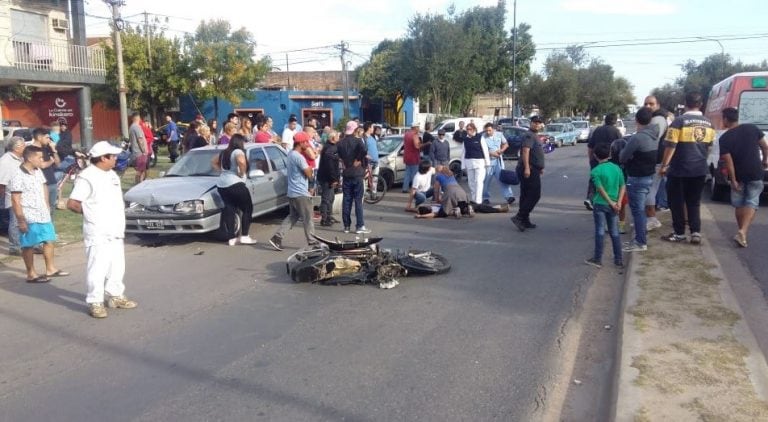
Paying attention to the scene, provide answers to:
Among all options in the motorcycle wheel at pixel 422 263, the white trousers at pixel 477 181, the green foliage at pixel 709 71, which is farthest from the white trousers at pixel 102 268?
the green foliage at pixel 709 71

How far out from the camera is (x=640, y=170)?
8828mm

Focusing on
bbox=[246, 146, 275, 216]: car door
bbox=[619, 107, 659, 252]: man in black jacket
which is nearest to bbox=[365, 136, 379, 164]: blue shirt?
bbox=[246, 146, 275, 216]: car door

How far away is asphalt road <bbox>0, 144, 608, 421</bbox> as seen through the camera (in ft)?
14.6

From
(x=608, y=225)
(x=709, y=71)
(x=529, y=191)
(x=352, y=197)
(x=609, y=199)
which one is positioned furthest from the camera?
(x=709, y=71)

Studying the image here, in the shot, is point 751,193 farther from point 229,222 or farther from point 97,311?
point 97,311

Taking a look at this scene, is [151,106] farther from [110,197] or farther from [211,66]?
[110,197]

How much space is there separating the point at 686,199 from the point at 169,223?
23.9 feet

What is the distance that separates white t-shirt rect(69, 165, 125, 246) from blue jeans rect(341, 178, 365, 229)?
16.3 ft

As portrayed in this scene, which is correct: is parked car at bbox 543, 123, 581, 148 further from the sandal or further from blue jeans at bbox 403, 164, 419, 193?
the sandal

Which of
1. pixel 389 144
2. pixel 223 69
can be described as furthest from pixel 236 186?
pixel 223 69

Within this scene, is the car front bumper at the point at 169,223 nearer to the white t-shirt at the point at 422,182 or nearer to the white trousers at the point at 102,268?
the white trousers at the point at 102,268

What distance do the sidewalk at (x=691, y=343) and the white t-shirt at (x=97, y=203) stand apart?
473cm

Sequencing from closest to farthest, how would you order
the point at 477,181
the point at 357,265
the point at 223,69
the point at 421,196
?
the point at 357,265, the point at 477,181, the point at 421,196, the point at 223,69

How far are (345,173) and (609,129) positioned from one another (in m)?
4.48
